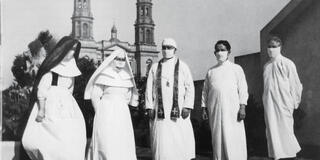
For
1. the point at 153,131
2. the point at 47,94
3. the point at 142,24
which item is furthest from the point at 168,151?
the point at 142,24

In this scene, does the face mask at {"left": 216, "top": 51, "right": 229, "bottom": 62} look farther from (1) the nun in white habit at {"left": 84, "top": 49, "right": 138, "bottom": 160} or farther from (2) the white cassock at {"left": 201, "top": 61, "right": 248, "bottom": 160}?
(1) the nun in white habit at {"left": 84, "top": 49, "right": 138, "bottom": 160}

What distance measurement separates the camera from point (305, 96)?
1023 cm

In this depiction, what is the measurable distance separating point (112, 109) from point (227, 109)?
1.86 meters

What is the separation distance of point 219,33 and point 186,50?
95 centimetres

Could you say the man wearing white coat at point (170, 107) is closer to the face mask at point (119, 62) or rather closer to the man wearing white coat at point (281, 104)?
the face mask at point (119, 62)

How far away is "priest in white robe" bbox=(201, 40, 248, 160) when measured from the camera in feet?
24.9

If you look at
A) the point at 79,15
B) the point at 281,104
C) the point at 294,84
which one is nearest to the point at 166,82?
the point at 281,104

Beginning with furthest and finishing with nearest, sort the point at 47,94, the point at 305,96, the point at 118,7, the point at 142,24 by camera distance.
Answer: the point at 142,24 → the point at 118,7 → the point at 305,96 → the point at 47,94

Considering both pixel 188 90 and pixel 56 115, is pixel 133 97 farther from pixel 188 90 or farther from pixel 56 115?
pixel 56 115

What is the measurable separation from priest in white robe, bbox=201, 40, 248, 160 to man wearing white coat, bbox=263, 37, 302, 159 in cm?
66

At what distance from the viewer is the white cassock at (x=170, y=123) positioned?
24.4 ft

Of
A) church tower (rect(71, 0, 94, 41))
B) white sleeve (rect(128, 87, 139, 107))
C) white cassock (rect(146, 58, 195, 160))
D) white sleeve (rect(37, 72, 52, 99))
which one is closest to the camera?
white sleeve (rect(37, 72, 52, 99))

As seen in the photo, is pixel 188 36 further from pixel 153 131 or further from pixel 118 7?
pixel 153 131

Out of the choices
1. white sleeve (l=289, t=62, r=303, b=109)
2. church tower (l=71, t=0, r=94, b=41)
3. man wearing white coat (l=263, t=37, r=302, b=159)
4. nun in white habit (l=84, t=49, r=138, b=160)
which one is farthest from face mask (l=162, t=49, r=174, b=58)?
church tower (l=71, t=0, r=94, b=41)
